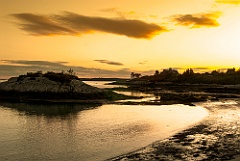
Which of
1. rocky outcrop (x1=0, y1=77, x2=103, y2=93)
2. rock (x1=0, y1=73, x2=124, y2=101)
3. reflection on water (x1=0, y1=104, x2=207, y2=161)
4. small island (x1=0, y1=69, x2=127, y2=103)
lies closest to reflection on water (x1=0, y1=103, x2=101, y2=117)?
reflection on water (x1=0, y1=104, x2=207, y2=161)

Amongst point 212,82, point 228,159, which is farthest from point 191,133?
point 212,82

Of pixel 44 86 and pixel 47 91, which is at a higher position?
pixel 44 86

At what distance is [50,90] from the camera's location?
56500 millimetres

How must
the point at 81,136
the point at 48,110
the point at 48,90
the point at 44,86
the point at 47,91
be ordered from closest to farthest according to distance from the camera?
the point at 81,136 → the point at 48,110 → the point at 47,91 → the point at 48,90 → the point at 44,86

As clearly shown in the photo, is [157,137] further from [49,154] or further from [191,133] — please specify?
[49,154]

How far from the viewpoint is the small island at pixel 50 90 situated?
55.6m

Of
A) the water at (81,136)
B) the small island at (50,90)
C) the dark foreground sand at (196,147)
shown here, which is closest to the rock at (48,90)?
the small island at (50,90)

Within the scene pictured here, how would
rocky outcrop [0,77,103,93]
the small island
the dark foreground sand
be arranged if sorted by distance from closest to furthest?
1. the dark foreground sand
2. the small island
3. rocky outcrop [0,77,103,93]

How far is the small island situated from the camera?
5556 cm

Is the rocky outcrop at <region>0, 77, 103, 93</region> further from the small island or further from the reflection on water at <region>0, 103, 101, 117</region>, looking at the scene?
the reflection on water at <region>0, 103, 101, 117</region>

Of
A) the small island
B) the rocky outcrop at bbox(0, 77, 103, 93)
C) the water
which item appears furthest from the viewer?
the rocky outcrop at bbox(0, 77, 103, 93)

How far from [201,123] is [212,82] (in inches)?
5915

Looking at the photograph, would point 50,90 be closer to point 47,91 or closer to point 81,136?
point 47,91

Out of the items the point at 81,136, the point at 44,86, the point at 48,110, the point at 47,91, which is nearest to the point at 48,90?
the point at 47,91
